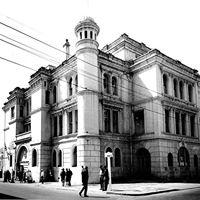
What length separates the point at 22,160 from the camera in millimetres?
35781

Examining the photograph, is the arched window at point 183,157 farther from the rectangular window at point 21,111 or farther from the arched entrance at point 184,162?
the rectangular window at point 21,111

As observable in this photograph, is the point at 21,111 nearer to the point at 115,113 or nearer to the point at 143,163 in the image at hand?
the point at 115,113

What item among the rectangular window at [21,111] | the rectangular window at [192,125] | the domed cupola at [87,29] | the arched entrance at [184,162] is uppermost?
the domed cupola at [87,29]

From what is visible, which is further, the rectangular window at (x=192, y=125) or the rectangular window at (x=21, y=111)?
the rectangular window at (x=21, y=111)

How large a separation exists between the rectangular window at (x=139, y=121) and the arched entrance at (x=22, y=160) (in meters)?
14.9

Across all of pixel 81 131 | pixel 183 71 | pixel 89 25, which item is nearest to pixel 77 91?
pixel 81 131

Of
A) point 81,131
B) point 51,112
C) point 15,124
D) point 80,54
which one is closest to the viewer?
point 81,131

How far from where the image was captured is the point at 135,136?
29.6 m

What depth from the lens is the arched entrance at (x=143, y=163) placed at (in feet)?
93.8

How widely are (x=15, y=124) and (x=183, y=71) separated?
24672 millimetres

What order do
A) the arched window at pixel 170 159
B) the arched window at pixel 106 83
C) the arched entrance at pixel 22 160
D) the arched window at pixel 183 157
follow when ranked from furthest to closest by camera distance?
the arched entrance at pixel 22 160 → the arched window at pixel 183 157 → the arched window at pixel 106 83 → the arched window at pixel 170 159

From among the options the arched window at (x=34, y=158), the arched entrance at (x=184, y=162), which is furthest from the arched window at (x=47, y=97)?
the arched entrance at (x=184, y=162)

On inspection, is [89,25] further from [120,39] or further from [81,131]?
[81,131]

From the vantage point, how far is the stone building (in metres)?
26.9
